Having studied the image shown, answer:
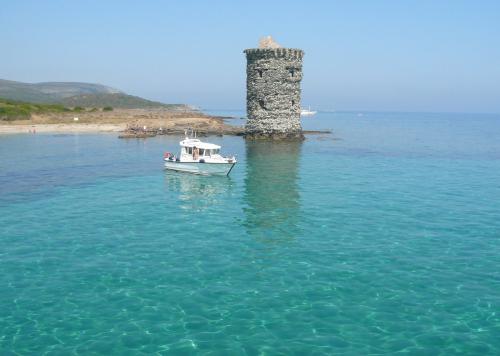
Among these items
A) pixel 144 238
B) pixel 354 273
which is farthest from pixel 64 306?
pixel 354 273

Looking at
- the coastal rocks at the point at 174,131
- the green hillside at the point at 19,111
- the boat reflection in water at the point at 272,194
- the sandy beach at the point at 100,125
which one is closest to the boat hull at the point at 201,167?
the boat reflection in water at the point at 272,194

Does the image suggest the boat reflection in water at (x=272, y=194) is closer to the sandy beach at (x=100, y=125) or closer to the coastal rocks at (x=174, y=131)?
the coastal rocks at (x=174, y=131)

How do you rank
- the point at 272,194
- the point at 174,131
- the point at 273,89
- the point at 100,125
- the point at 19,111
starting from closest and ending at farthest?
the point at 272,194
the point at 273,89
the point at 174,131
the point at 100,125
the point at 19,111

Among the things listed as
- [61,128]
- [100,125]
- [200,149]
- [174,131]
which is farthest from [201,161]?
[100,125]

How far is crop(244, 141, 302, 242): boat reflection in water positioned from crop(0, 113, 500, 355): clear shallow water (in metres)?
0.17

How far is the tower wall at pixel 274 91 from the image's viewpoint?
56906 mm

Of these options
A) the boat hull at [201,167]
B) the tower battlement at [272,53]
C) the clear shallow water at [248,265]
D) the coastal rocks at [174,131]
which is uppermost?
the tower battlement at [272,53]

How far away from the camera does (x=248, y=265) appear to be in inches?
710

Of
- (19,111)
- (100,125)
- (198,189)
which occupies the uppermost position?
(19,111)

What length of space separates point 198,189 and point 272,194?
18.2 feet

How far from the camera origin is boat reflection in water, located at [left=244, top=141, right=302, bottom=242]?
2277 centimetres

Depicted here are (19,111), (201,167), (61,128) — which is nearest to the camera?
(201,167)

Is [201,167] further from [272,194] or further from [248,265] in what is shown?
[248,265]

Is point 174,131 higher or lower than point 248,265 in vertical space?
higher
